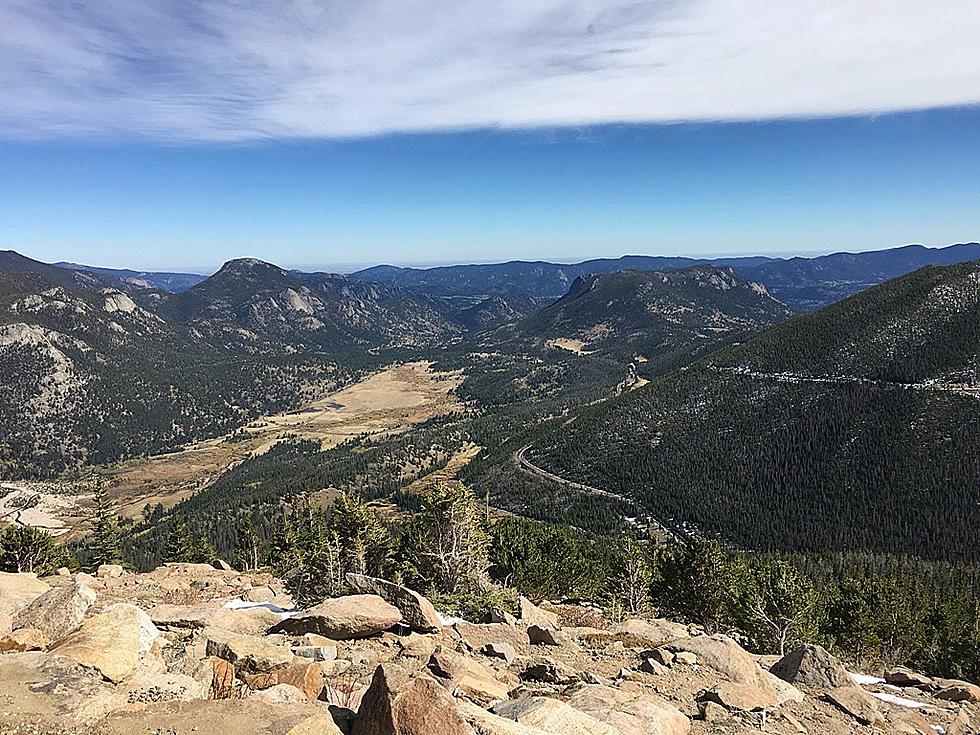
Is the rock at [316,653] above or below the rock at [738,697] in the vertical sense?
above

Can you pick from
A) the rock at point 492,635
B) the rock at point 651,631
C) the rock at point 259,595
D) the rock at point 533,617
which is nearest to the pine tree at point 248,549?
the rock at point 259,595

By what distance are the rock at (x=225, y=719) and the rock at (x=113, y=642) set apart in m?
2.93

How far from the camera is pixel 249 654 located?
1941 cm

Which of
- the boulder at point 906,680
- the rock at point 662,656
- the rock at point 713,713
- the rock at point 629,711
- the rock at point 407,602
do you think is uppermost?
the rock at point 629,711

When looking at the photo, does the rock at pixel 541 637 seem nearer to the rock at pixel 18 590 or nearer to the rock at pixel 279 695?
the rock at pixel 279 695

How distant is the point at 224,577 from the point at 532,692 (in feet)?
136

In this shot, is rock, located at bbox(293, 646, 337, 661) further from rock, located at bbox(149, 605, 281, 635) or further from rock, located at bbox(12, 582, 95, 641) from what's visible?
rock, located at bbox(149, 605, 281, 635)

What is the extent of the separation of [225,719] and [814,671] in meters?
24.1

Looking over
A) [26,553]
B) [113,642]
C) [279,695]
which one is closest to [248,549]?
[26,553]

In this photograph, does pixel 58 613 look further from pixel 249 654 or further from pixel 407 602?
pixel 407 602

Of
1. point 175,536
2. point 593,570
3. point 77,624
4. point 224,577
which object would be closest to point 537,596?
point 593,570

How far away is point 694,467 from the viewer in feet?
477

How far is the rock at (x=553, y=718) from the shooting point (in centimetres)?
→ 1606

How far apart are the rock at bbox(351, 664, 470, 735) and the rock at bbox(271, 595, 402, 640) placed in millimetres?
13225
